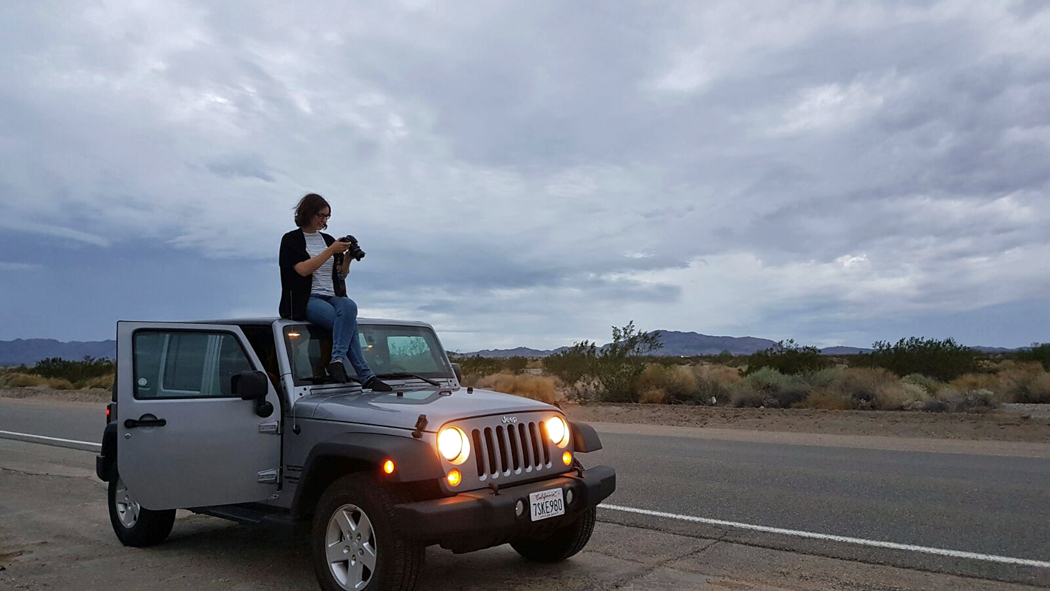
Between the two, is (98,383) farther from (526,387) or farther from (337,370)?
(337,370)

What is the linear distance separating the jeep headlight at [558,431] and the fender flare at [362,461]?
0.96 meters

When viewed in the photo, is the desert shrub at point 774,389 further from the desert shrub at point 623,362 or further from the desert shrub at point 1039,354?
the desert shrub at point 1039,354

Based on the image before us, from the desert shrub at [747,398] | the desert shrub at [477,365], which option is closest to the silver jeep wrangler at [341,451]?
the desert shrub at [747,398]

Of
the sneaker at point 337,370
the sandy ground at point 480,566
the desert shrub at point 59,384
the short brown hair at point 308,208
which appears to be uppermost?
the short brown hair at point 308,208

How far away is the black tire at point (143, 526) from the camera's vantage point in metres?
6.21

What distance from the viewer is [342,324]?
5672mm

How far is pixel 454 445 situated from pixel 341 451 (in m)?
0.67

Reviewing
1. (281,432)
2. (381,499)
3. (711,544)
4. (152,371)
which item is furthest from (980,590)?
(152,371)

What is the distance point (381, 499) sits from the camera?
4.46 meters

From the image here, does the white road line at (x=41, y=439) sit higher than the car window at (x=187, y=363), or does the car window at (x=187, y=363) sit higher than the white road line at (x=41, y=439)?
the car window at (x=187, y=363)

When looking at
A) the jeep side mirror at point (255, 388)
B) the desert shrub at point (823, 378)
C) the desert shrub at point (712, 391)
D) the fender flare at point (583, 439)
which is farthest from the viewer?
the desert shrub at point (712, 391)

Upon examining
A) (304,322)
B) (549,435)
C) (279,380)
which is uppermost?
(304,322)

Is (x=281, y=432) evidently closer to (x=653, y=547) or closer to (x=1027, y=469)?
(x=653, y=547)

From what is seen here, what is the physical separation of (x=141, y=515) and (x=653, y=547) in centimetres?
397
